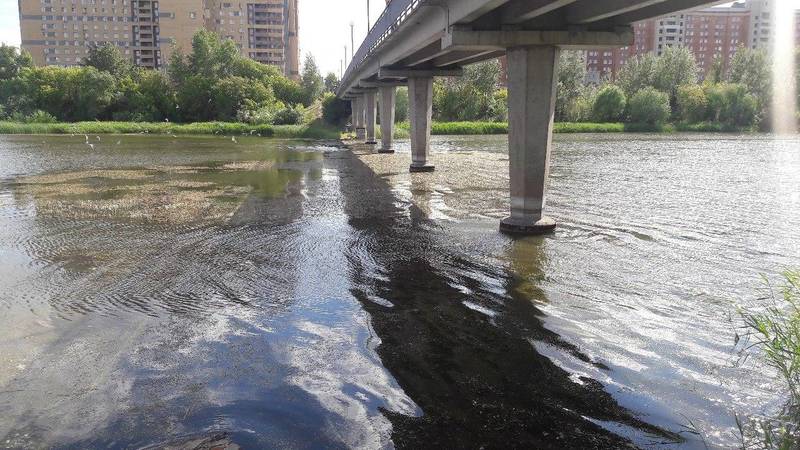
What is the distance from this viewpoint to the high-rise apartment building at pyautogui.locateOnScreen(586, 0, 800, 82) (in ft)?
509

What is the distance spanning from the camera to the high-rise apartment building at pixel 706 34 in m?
155

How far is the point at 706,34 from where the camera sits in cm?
16075

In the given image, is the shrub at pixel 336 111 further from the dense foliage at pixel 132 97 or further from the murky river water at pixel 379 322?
the murky river water at pixel 379 322

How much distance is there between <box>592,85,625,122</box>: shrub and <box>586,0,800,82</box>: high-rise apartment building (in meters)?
65.6

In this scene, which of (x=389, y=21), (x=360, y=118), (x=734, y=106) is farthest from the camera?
(x=734, y=106)

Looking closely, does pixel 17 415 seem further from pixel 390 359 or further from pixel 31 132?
pixel 31 132

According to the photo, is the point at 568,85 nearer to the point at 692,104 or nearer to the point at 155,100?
the point at 692,104

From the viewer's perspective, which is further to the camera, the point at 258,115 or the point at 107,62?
the point at 107,62

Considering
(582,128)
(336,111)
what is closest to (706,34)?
(582,128)

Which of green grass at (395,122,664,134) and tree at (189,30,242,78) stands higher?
tree at (189,30,242,78)

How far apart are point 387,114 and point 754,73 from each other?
70.7 m

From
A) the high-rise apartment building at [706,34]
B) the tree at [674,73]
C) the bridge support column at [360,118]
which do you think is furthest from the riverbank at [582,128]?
the high-rise apartment building at [706,34]

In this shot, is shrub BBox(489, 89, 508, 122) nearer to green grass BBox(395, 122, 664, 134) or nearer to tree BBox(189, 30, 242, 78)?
green grass BBox(395, 122, 664, 134)

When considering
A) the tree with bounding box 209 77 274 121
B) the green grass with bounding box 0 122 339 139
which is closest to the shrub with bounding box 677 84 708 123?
the green grass with bounding box 0 122 339 139
